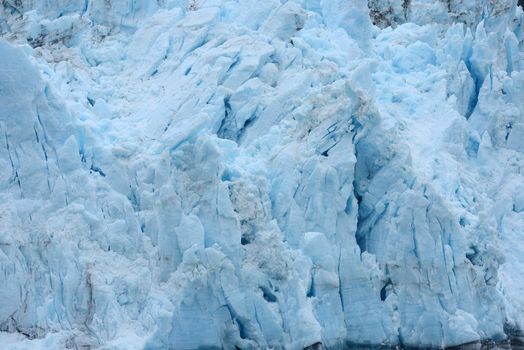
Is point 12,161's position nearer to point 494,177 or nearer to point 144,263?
point 144,263

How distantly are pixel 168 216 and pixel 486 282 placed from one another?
4179 mm

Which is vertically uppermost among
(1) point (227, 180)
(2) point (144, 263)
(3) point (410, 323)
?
(1) point (227, 180)

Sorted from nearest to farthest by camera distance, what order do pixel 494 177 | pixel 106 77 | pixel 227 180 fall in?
pixel 227 180 < pixel 106 77 < pixel 494 177

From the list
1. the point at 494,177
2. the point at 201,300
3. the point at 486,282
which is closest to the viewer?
the point at 201,300

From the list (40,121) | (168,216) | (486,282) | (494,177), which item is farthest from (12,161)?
(494,177)

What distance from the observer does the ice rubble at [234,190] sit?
9461mm

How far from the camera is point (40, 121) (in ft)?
33.4

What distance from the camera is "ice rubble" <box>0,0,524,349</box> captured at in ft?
31.0

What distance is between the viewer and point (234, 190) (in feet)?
32.9

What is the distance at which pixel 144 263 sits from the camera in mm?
9844

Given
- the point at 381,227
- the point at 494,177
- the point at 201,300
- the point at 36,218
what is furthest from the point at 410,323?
the point at 36,218

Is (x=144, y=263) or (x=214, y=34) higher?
(x=214, y=34)

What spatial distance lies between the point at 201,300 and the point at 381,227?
8.53 ft

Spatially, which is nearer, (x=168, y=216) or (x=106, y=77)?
(x=168, y=216)
